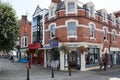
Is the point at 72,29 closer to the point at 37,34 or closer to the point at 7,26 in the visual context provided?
the point at 37,34

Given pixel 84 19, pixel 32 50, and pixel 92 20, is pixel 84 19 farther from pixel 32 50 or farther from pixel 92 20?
pixel 32 50

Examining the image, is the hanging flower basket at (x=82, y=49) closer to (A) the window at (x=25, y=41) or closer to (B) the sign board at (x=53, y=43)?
(B) the sign board at (x=53, y=43)

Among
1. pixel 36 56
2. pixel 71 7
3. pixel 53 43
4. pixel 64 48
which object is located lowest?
pixel 36 56

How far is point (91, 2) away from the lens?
2764 cm

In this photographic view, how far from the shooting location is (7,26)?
18.5m

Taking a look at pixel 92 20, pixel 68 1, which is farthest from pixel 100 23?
A: pixel 68 1

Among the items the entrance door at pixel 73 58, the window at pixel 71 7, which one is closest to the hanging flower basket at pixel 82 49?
the entrance door at pixel 73 58

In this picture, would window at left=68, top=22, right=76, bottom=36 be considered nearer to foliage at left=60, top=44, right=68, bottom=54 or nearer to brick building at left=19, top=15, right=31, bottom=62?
foliage at left=60, top=44, right=68, bottom=54

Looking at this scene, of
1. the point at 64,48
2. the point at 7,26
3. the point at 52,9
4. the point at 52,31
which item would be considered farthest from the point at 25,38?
the point at 7,26

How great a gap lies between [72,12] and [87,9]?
229cm

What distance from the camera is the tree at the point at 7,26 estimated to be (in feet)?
60.0

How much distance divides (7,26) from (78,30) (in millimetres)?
9899

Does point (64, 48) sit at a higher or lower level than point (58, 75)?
higher

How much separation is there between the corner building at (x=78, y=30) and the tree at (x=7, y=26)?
7.65 metres
